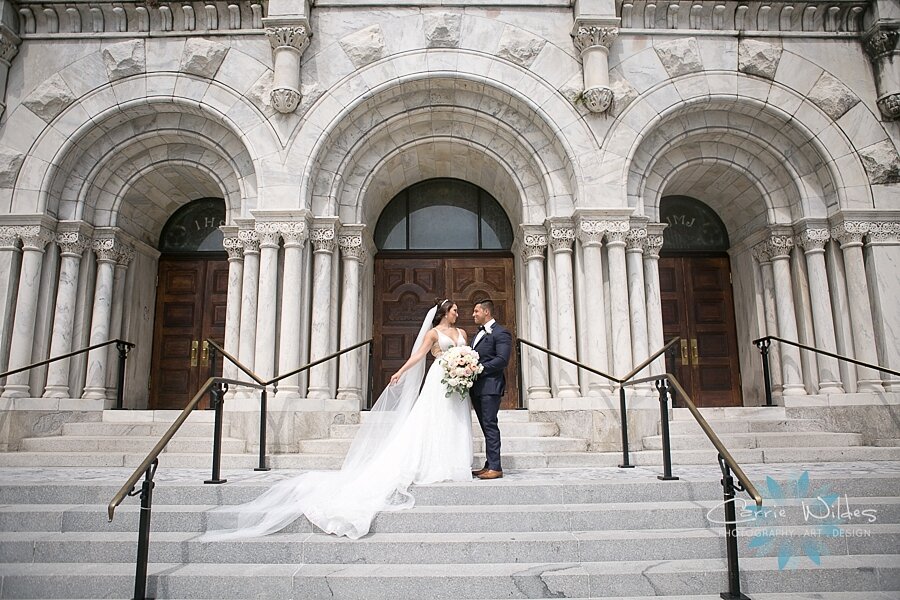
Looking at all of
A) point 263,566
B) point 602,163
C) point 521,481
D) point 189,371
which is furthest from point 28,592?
point 602,163

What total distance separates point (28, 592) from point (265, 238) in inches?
224

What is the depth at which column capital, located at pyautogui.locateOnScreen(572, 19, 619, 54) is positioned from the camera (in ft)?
30.8

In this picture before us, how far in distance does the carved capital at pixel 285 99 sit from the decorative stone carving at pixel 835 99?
802 cm

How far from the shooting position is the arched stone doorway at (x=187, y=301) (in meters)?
11.0

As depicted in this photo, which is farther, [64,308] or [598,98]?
[64,308]

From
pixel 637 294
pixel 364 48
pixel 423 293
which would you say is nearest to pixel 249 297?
pixel 423 293

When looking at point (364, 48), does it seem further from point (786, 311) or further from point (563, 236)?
point (786, 311)

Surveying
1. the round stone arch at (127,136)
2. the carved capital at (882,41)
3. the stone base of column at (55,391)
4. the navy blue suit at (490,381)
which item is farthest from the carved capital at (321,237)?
the carved capital at (882,41)

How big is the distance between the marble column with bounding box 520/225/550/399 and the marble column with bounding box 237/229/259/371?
13.7 feet

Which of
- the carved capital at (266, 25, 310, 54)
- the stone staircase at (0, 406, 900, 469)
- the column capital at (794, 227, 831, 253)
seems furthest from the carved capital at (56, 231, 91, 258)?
the column capital at (794, 227, 831, 253)

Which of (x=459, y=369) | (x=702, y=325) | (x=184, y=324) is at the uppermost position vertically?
(x=184, y=324)

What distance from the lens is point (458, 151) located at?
10625 mm

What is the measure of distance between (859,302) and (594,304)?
13.1ft

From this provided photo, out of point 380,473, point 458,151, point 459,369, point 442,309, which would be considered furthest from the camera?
point 458,151
